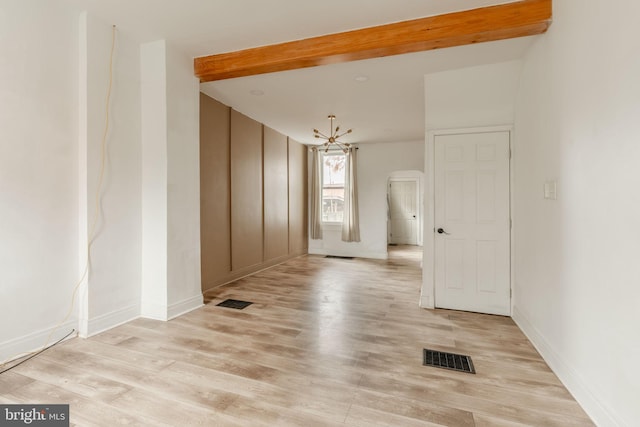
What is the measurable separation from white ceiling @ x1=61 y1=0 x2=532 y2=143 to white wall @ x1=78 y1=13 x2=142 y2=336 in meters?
0.27

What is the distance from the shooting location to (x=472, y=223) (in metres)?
3.51

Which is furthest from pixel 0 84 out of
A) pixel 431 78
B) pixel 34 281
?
pixel 431 78

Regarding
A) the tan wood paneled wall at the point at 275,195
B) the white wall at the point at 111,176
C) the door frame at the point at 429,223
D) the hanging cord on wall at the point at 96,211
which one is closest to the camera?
the hanging cord on wall at the point at 96,211

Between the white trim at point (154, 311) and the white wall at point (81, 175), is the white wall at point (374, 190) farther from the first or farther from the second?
the white trim at point (154, 311)

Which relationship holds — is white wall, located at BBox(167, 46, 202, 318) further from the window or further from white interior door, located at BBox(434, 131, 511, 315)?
the window

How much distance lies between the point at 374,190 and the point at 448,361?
529 centimetres

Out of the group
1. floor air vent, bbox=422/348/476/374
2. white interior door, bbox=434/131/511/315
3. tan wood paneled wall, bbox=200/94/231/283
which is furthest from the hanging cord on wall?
white interior door, bbox=434/131/511/315

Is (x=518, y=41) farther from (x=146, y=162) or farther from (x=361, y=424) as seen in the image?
(x=146, y=162)

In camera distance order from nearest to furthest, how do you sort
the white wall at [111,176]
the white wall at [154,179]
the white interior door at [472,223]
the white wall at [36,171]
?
1. the white wall at [36,171]
2. the white wall at [111,176]
3. the white wall at [154,179]
4. the white interior door at [472,223]

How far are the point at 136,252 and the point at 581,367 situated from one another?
3899 mm

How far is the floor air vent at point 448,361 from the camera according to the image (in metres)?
2.29

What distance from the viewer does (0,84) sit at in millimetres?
2225

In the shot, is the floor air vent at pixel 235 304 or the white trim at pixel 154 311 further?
the floor air vent at pixel 235 304

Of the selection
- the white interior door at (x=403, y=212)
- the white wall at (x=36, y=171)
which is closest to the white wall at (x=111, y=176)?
the white wall at (x=36, y=171)
